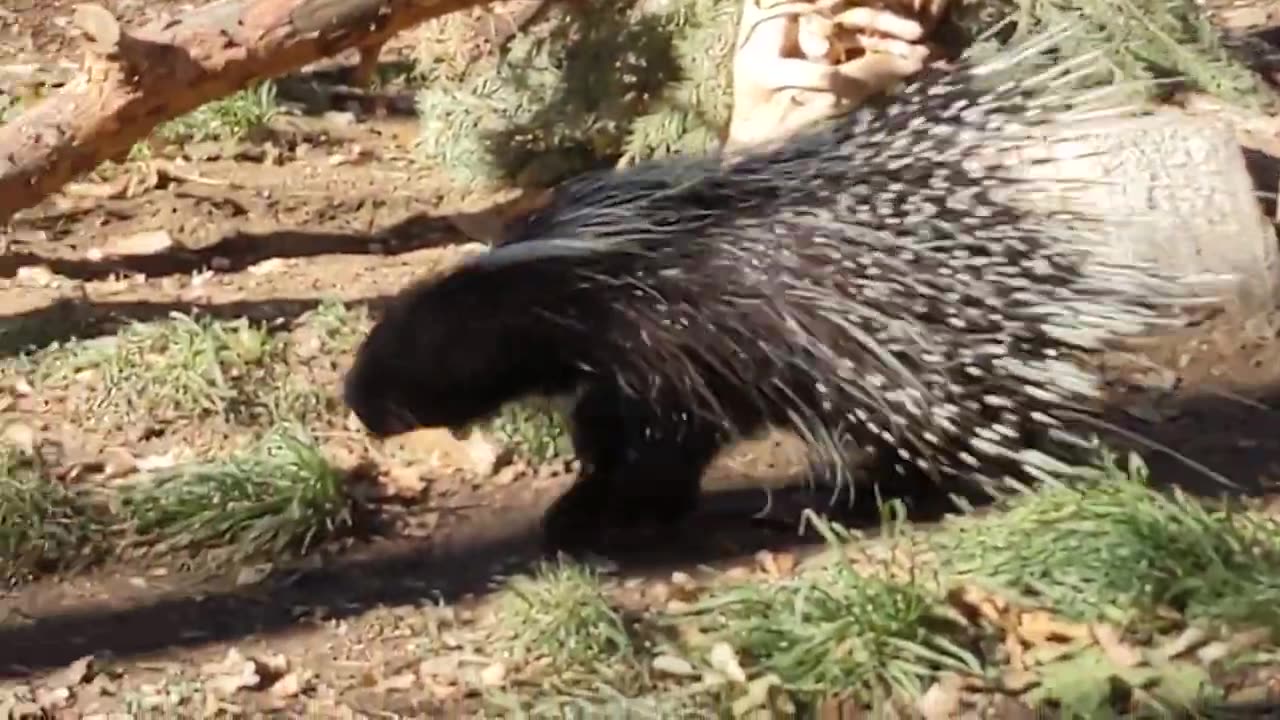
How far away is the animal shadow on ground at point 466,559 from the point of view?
3.18m

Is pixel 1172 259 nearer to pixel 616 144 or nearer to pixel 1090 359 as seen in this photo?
pixel 1090 359

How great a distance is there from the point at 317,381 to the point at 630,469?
3.23ft

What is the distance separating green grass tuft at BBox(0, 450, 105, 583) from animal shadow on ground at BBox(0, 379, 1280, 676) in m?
0.18

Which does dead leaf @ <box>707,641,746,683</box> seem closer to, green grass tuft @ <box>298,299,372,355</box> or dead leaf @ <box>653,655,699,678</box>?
dead leaf @ <box>653,655,699,678</box>

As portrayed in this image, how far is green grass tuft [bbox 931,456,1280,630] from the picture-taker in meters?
2.91

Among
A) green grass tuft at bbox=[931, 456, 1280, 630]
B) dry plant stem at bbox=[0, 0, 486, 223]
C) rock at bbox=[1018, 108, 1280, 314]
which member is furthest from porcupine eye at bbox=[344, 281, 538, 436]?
rock at bbox=[1018, 108, 1280, 314]

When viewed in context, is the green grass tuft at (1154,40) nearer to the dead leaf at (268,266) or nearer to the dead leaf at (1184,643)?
the dead leaf at (268,266)

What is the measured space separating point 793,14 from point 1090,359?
123cm

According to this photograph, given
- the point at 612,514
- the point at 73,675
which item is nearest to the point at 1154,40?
the point at 612,514

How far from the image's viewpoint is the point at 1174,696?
2.73 metres

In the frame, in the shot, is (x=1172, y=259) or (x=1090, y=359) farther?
(x=1172, y=259)

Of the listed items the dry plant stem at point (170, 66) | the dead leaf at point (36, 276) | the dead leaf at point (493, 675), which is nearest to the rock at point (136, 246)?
the dead leaf at point (36, 276)

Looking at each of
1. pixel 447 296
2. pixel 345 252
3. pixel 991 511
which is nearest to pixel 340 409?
pixel 447 296

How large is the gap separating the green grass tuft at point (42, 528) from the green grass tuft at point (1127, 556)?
1573mm
